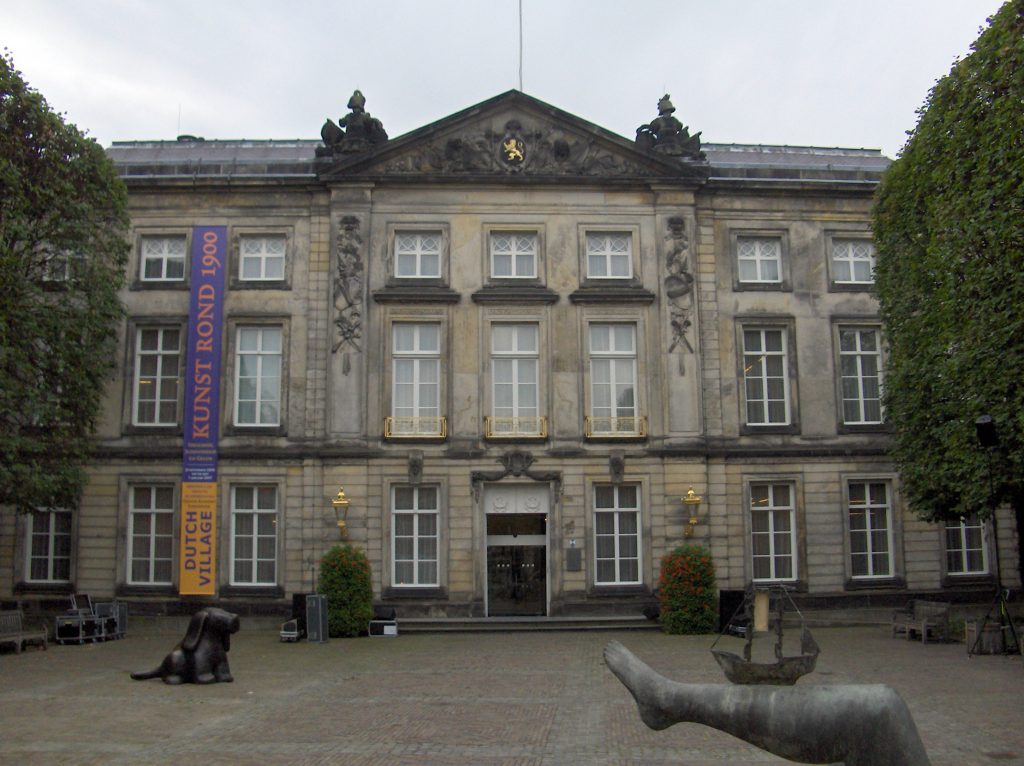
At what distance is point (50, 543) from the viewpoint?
1017 inches

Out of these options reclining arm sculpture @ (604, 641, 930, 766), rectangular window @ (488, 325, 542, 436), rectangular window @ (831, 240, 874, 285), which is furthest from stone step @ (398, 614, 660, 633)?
reclining arm sculpture @ (604, 641, 930, 766)

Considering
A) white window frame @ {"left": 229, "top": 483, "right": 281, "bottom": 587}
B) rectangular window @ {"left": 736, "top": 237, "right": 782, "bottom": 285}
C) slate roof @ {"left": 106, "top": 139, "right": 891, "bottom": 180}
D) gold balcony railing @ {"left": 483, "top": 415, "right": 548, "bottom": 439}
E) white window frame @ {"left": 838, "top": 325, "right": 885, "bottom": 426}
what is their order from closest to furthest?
white window frame @ {"left": 229, "top": 483, "right": 281, "bottom": 587} < gold balcony railing @ {"left": 483, "top": 415, "right": 548, "bottom": 439} < white window frame @ {"left": 838, "top": 325, "right": 885, "bottom": 426} < rectangular window @ {"left": 736, "top": 237, "right": 782, "bottom": 285} < slate roof @ {"left": 106, "top": 139, "right": 891, "bottom": 180}

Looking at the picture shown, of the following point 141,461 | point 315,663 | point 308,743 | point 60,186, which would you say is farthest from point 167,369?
point 308,743

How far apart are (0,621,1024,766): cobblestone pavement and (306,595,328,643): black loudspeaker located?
89cm

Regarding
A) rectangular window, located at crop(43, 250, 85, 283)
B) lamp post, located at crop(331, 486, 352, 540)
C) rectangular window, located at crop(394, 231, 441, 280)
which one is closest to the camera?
rectangular window, located at crop(43, 250, 85, 283)

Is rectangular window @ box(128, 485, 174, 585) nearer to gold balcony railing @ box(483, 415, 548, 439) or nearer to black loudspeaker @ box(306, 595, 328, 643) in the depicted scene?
black loudspeaker @ box(306, 595, 328, 643)

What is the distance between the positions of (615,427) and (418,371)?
5192 millimetres

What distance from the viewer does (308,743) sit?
37.0 ft

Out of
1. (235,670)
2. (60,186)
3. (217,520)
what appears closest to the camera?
(235,670)

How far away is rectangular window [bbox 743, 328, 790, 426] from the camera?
2664 centimetres

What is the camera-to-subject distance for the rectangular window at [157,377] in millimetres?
26172

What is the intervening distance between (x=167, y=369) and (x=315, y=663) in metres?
10.9

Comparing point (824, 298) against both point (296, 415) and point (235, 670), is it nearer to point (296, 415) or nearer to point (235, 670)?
point (296, 415)

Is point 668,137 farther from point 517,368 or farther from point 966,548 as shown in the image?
point 966,548
